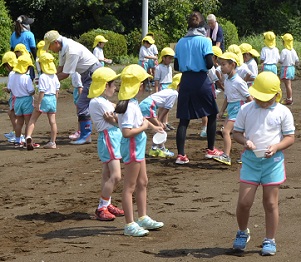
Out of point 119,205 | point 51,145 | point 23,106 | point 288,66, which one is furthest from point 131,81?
point 288,66

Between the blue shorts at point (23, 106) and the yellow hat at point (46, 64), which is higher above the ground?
the yellow hat at point (46, 64)

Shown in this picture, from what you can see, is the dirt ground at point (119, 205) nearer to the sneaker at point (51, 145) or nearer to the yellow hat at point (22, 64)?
the sneaker at point (51, 145)

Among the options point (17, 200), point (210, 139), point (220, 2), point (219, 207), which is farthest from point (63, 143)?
point (220, 2)

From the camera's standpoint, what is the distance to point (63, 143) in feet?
47.1

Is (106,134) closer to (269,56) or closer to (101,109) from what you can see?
(101,109)

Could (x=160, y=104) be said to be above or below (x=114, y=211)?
above

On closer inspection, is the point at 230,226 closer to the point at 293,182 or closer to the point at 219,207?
the point at 219,207

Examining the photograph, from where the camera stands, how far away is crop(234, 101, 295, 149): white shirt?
25.0 ft

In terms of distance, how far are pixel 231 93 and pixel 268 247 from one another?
487 centimetres

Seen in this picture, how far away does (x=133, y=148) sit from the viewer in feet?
27.6

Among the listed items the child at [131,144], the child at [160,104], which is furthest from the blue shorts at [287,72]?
the child at [131,144]

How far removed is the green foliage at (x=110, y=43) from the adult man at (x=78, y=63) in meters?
11.6

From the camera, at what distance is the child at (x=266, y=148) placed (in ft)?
24.9

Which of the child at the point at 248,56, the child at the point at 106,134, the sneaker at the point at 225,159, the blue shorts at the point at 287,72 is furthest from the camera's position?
the blue shorts at the point at 287,72
